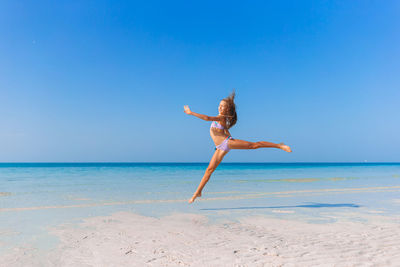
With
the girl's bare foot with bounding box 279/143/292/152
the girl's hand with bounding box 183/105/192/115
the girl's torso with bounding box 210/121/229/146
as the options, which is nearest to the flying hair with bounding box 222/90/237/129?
the girl's torso with bounding box 210/121/229/146

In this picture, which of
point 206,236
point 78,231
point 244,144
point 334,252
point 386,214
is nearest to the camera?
point 334,252

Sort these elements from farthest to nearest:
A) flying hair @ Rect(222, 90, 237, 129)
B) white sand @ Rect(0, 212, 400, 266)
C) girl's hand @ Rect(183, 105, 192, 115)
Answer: flying hair @ Rect(222, 90, 237, 129)
girl's hand @ Rect(183, 105, 192, 115)
white sand @ Rect(0, 212, 400, 266)

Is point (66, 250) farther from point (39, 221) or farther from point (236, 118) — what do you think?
point (236, 118)

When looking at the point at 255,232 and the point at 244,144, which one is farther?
the point at 244,144

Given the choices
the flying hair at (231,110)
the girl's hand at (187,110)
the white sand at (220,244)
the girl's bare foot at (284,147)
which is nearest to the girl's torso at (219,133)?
the flying hair at (231,110)

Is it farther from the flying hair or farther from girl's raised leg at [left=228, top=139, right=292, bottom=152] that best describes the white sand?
the flying hair

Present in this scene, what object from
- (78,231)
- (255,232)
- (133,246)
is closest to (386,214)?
(255,232)

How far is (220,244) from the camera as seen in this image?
5805mm

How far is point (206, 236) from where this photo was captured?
253 inches

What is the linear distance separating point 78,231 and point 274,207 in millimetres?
6075

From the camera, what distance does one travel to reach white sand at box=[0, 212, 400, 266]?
193 inches

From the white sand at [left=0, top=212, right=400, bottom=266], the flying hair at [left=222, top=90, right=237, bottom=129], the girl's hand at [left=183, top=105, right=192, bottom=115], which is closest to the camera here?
the white sand at [left=0, top=212, right=400, bottom=266]

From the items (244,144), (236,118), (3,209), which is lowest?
(3,209)

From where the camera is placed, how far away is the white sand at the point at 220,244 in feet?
16.1
